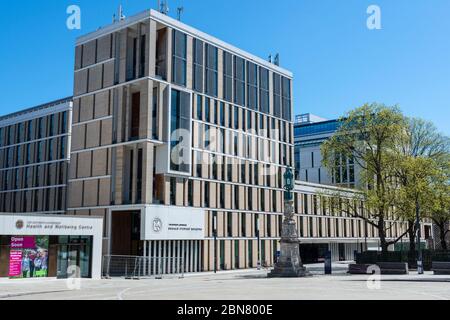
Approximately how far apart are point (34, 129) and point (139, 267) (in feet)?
124

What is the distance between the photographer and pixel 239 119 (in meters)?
58.9

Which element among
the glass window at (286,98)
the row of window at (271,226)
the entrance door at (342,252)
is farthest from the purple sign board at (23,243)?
the entrance door at (342,252)

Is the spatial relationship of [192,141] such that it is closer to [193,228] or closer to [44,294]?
[193,228]

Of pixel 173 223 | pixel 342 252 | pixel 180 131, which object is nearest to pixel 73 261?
pixel 173 223

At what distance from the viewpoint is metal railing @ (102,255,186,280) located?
4338cm

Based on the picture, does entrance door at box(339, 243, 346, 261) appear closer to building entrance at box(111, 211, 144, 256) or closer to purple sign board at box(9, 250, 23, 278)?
building entrance at box(111, 211, 144, 256)

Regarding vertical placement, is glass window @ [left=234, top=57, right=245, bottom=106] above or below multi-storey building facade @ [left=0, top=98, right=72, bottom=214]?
above

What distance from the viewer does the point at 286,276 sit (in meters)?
38.7

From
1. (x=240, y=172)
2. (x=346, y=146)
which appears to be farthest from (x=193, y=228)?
(x=346, y=146)

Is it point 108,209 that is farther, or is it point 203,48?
point 203,48

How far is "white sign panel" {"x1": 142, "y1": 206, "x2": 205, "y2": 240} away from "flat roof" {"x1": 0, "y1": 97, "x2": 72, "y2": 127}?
89.1 feet

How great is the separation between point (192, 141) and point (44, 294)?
28.7m

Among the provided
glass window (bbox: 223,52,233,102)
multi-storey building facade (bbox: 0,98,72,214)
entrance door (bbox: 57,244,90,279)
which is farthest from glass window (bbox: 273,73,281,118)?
entrance door (bbox: 57,244,90,279)

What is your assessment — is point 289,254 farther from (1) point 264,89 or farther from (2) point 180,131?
(1) point 264,89
